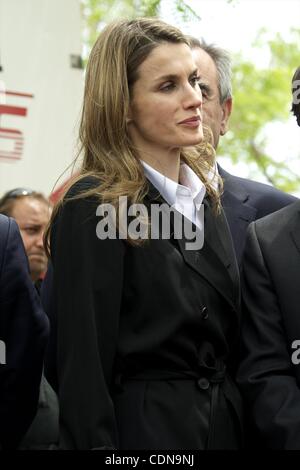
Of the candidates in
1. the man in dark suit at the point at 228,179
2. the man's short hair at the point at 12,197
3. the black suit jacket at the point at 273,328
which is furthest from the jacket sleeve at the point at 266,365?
the man's short hair at the point at 12,197

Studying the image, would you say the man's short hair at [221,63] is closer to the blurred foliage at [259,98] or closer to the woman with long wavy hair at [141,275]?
the woman with long wavy hair at [141,275]

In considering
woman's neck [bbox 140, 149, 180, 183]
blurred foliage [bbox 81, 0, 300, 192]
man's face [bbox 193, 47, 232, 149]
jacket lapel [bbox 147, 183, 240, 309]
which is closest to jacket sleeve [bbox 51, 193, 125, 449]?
jacket lapel [bbox 147, 183, 240, 309]

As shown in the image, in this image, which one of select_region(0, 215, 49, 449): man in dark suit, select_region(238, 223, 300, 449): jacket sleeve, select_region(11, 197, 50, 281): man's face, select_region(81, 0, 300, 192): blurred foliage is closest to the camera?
select_region(238, 223, 300, 449): jacket sleeve

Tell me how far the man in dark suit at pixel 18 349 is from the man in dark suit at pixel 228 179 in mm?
1011

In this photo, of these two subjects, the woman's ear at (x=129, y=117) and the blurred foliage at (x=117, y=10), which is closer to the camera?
the woman's ear at (x=129, y=117)

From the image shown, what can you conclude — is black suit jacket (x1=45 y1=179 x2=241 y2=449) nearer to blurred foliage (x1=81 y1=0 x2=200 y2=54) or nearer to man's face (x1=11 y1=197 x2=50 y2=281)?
blurred foliage (x1=81 y1=0 x2=200 y2=54)

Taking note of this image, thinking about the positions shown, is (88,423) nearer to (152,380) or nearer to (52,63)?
(152,380)

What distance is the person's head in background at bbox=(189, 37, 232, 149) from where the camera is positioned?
5.32 m

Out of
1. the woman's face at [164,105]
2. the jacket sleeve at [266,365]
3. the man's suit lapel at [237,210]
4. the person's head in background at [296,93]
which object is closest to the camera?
the jacket sleeve at [266,365]

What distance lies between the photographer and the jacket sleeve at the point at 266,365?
3572 millimetres

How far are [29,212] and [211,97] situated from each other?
174 centimetres

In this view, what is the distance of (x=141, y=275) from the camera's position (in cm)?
361
